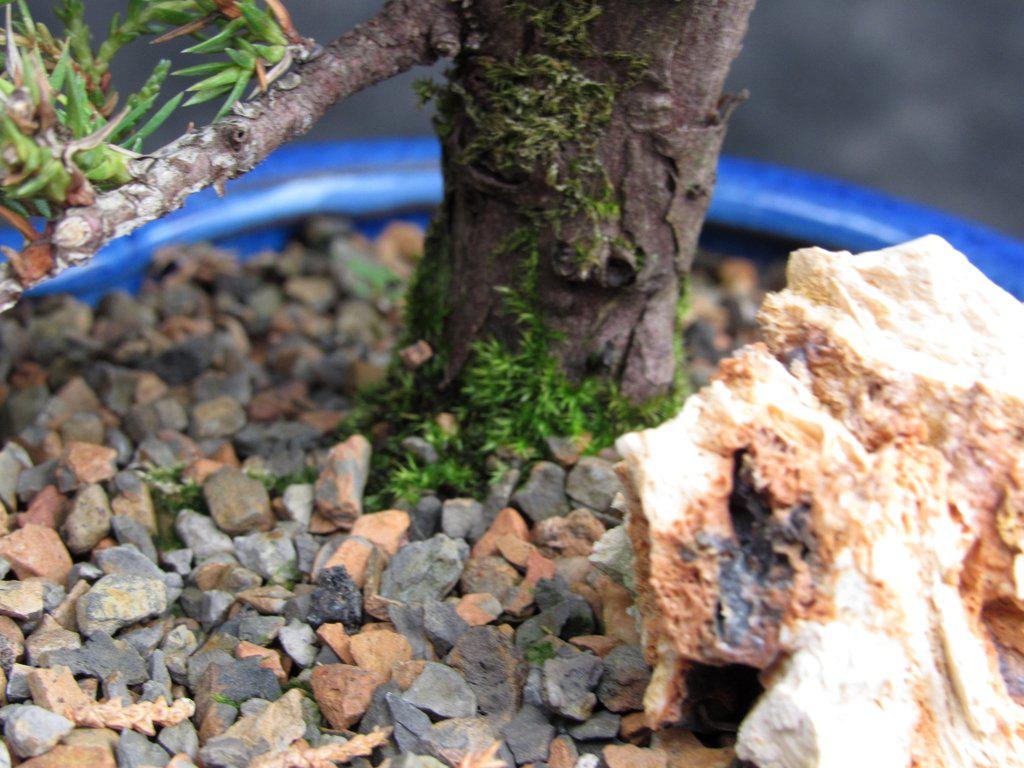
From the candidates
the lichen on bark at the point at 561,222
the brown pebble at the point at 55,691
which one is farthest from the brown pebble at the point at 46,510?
the lichen on bark at the point at 561,222

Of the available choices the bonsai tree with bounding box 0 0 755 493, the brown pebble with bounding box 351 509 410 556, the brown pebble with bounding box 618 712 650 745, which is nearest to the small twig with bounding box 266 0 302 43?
the bonsai tree with bounding box 0 0 755 493

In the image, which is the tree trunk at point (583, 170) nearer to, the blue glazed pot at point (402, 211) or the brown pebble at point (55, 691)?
the brown pebble at point (55, 691)

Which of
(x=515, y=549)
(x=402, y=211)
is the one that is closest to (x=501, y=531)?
(x=515, y=549)

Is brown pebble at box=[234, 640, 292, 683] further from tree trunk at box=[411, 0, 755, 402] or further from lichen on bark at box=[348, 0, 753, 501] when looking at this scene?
tree trunk at box=[411, 0, 755, 402]

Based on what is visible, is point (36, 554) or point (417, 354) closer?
point (36, 554)

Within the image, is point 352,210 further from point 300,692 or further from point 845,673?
point 845,673

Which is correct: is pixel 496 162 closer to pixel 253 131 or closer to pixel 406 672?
pixel 253 131

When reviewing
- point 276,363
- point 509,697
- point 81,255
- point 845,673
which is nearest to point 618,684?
point 509,697

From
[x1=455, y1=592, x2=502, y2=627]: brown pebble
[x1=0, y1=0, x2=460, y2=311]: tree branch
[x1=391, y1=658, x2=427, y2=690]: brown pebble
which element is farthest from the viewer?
[x1=455, y1=592, x2=502, y2=627]: brown pebble
